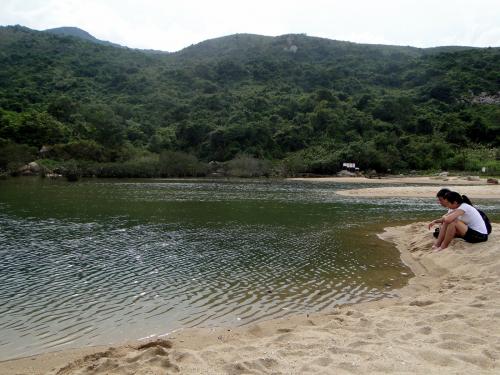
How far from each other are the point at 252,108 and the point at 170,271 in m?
109

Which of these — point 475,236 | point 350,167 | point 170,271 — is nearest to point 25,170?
point 350,167

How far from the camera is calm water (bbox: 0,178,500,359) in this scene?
8922 mm

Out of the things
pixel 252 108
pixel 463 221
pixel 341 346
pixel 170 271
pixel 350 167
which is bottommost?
pixel 170 271

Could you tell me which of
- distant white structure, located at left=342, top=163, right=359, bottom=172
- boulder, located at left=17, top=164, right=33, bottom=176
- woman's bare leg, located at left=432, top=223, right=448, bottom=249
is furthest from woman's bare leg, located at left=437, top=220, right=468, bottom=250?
boulder, located at left=17, top=164, right=33, bottom=176

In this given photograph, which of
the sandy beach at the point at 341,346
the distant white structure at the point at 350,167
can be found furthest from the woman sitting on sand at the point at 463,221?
the distant white structure at the point at 350,167

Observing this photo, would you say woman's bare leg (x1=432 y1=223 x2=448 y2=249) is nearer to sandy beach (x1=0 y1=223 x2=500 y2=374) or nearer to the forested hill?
sandy beach (x1=0 y1=223 x2=500 y2=374)

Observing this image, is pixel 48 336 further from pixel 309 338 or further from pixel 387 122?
pixel 387 122

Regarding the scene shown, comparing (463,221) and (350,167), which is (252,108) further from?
(463,221)

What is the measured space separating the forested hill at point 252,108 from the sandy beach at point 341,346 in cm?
7178

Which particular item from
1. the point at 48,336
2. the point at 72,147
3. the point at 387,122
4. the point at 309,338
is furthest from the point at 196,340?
the point at 387,122

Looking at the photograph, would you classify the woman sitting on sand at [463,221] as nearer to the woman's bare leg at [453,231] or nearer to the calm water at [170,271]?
the woman's bare leg at [453,231]

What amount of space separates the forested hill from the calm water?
61.1 metres

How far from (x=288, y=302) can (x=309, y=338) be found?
10.9ft

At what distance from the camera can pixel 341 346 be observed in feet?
21.0
